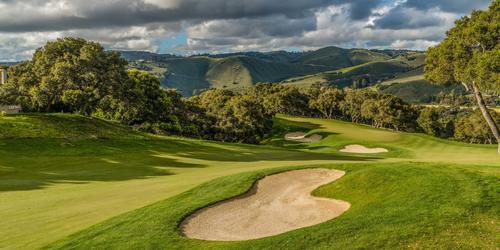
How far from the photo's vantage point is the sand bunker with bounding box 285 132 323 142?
3346 inches

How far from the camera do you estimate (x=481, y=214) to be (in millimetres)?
14289

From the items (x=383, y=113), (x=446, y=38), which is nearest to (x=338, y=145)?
(x=446, y=38)

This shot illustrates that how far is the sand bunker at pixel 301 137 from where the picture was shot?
279 feet

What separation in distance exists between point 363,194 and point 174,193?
1010 centimetres

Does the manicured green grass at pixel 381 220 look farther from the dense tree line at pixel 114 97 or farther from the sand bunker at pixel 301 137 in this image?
the sand bunker at pixel 301 137

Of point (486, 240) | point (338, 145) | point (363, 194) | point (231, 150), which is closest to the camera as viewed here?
point (486, 240)

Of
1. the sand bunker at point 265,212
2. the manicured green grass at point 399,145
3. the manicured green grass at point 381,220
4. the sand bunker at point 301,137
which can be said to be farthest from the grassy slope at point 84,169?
the sand bunker at point 301,137

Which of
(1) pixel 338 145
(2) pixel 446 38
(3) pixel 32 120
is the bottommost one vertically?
(1) pixel 338 145

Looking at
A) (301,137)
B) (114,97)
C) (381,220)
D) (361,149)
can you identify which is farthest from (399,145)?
(381,220)

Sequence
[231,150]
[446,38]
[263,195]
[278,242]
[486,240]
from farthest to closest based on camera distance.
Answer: [231,150] < [446,38] < [263,195] < [278,242] < [486,240]

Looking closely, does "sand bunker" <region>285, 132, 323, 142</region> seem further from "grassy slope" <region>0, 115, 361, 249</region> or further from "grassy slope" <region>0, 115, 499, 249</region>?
"grassy slope" <region>0, 115, 499, 249</region>

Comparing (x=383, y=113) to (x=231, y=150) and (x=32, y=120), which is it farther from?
(x=32, y=120)

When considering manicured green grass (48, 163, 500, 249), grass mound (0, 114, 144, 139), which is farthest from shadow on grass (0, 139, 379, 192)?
manicured green grass (48, 163, 500, 249)

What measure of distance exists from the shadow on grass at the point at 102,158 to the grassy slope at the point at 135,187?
8cm
